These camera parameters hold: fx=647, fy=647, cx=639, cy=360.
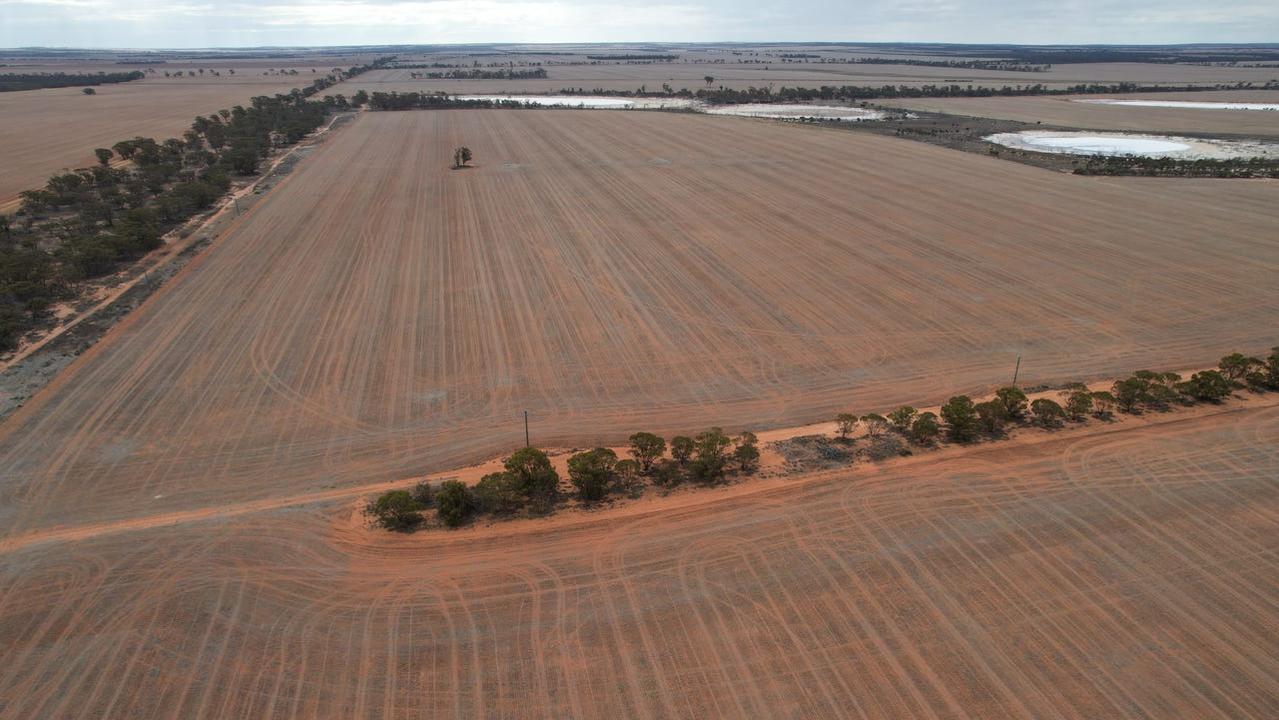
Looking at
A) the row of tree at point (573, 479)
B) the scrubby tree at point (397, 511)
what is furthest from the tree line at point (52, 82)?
the row of tree at point (573, 479)

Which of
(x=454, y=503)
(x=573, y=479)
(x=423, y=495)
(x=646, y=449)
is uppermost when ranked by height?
(x=646, y=449)

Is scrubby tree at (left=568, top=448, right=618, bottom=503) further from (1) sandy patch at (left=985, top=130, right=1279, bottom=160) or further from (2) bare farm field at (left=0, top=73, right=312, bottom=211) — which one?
(1) sandy patch at (left=985, top=130, right=1279, bottom=160)

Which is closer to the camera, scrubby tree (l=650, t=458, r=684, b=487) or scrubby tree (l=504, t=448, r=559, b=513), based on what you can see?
scrubby tree (l=504, t=448, r=559, b=513)

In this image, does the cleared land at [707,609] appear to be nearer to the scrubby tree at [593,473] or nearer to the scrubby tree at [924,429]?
the scrubby tree at [593,473]

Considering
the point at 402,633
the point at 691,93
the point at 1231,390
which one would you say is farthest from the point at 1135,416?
the point at 691,93

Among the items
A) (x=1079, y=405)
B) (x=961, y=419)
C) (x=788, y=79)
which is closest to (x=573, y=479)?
(x=961, y=419)

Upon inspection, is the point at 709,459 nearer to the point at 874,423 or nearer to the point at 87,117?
the point at 874,423

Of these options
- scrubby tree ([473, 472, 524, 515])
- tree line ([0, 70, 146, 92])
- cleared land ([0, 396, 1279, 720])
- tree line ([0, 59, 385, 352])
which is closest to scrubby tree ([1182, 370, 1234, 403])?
cleared land ([0, 396, 1279, 720])
